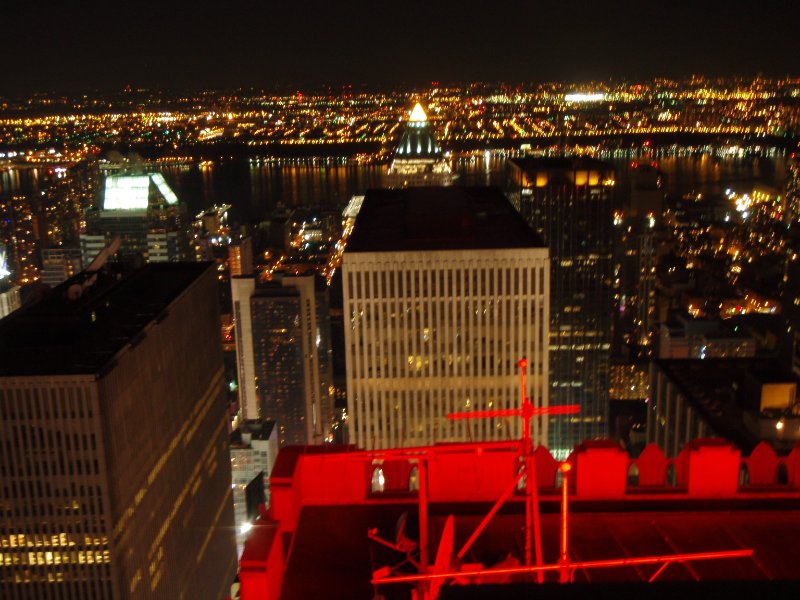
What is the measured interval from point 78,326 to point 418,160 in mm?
46169

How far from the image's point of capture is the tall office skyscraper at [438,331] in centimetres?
2547

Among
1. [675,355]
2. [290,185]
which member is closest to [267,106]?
[290,185]

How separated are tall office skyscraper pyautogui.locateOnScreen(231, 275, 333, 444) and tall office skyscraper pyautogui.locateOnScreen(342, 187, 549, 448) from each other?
1261 inches

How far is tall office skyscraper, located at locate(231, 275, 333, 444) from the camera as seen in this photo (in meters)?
58.0

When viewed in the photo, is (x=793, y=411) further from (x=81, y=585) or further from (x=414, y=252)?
(x=81, y=585)

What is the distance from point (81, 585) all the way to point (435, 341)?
12.8 metres

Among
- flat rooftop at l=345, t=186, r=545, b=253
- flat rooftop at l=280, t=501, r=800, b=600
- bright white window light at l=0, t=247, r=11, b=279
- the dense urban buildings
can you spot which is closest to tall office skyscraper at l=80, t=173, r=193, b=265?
bright white window light at l=0, t=247, r=11, b=279

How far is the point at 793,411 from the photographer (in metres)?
24.1

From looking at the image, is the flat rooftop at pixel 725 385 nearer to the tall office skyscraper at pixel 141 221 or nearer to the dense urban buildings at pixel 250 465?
the dense urban buildings at pixel 250 465

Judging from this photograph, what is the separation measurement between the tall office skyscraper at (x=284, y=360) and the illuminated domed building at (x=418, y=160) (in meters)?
13.1

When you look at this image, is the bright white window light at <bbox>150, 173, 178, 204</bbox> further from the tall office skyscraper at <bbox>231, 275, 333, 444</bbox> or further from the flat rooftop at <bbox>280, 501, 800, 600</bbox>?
the flat rooftop at <bbox>280, 501, 800, 600</bbox>

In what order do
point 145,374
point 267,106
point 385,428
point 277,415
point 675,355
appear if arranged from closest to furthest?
point 385,428 → point 145,374 → point 675,355 → point 277,415 → point 267,106

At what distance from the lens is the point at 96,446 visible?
982 inches

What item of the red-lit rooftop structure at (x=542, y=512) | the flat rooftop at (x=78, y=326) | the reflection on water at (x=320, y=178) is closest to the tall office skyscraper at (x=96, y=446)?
the flat rooftop at (x=78, y=326)
